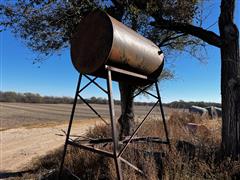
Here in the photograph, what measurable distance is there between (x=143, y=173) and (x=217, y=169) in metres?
1.42

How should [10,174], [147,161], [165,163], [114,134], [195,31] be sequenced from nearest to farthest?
1. [114,134]
2. [147,161]
3. [165,163]
4. [195,31]
5. [10,174]

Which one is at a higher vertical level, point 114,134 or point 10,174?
point 114,134

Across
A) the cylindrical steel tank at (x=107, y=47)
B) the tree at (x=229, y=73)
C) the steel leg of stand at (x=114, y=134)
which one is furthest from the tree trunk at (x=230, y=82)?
the steel leg of stand at (x=114, y=134)

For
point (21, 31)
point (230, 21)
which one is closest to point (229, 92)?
point (230, 21)

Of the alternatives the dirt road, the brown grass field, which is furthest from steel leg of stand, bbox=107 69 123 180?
the dirt road

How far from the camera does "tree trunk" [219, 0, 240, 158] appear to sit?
6375mm

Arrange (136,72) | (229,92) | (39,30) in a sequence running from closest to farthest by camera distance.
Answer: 1. (136,72)
2. (229,92)
3. (39,30)

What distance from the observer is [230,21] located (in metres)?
6.63

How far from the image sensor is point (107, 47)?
201 inches

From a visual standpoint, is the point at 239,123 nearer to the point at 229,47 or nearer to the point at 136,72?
the point at 229,47

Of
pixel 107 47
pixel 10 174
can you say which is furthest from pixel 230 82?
pixel 10 174

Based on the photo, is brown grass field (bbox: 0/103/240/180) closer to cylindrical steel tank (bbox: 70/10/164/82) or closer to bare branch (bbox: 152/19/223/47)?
cylindrical steel tank (bbox: 70/10/164/82)

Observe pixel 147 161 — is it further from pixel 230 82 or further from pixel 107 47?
pixel 230 82

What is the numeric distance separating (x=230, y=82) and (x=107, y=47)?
2965 mm
